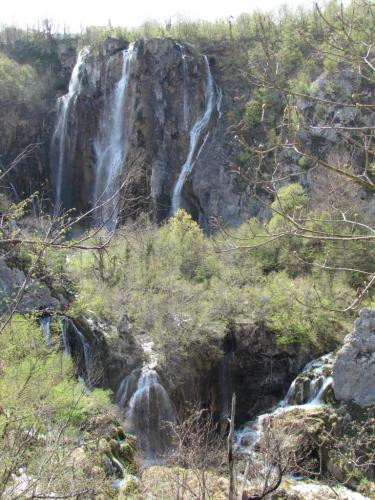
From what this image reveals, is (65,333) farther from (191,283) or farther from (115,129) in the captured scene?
(115,129)

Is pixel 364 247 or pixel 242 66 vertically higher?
pixel 242 66

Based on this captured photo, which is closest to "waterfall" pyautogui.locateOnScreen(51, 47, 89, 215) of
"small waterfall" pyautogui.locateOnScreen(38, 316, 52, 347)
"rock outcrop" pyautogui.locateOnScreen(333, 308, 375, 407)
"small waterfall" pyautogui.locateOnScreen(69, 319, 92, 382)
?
"small waterfall" pyautogui.locateOnScreen(69, 319, 92, 382)

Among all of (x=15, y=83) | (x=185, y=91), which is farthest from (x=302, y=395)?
(x=15, y=83)

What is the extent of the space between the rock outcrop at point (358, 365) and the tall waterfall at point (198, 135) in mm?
19147

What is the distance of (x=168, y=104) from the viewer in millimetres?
33656

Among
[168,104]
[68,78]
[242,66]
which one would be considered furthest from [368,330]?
[68,78]

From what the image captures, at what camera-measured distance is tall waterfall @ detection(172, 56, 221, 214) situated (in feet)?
105

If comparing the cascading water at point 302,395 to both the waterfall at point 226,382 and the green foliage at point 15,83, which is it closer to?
the waterfall at point 226,382

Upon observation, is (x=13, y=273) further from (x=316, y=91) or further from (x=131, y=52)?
(x=131, y=52)

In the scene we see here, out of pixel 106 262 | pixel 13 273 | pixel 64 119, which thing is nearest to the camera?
pixel 13 273

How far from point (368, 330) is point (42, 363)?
8686 mm

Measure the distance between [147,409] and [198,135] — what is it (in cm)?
2228

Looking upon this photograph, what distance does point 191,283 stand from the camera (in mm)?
18484

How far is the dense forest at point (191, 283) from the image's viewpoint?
4395 mm
